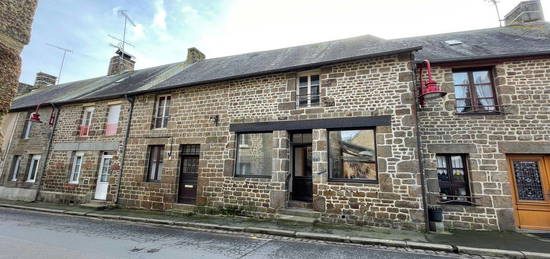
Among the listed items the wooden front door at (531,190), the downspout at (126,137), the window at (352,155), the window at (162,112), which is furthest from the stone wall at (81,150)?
the wooden front door at (531,190)

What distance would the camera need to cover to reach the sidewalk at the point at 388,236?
5.00 meters

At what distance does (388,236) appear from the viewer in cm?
566

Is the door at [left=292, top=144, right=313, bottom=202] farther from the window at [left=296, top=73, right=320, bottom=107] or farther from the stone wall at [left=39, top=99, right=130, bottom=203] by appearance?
the stone wall at [left=39, top=99, right=130, bottom=203]

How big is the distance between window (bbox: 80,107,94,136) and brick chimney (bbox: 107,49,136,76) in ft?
20.0

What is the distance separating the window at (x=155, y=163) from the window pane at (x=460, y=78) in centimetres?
1037

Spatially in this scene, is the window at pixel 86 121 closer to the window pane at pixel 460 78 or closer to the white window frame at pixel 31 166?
Answer: the white window frame at pixel 31 166

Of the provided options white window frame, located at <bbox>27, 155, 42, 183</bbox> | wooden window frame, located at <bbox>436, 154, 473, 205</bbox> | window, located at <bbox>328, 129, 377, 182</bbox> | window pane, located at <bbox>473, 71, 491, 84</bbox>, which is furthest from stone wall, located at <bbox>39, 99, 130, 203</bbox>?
window pane, located at <bbox>473, 71, 491, 84</bbox>

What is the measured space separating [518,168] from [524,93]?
210 centimetres

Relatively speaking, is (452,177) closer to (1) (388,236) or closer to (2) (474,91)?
(2) (474,91)

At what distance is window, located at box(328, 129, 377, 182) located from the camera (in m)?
6.88

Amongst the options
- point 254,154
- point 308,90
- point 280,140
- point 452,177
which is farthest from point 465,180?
point 254,154

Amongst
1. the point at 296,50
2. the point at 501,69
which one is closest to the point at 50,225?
the point at 296,50

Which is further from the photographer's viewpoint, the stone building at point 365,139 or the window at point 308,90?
the window at point 308,90

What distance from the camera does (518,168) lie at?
684 cm
